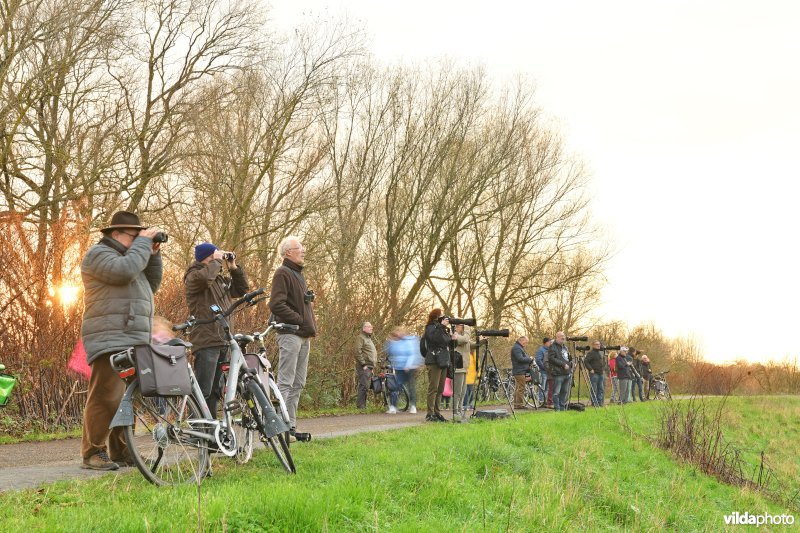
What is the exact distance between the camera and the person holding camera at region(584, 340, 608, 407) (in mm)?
25016

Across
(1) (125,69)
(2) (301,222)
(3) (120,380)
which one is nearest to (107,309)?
(3) (120,380)

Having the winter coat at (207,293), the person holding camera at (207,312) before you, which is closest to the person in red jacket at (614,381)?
the winter coat at (207,293)

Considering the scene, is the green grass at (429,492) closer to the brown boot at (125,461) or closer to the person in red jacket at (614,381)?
the brown boot at (125,461)

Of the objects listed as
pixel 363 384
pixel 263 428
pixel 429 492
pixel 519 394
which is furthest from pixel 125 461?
pixel 519 394

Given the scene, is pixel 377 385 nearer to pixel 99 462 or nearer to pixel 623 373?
pixel 623 373

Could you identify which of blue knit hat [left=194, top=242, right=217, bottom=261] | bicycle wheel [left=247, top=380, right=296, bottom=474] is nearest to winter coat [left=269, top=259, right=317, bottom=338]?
blue knit hat [left=194, top=242, right=217, bottom=261]

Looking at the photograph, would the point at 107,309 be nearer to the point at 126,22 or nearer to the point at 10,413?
the point at 10,413

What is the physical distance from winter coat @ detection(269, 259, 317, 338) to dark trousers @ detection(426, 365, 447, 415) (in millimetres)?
5270

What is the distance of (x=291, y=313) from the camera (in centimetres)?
859

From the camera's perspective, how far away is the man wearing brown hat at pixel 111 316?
245 inches

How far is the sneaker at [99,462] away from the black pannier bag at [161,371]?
1.27 m

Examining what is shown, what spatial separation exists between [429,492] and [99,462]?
2.77 metres

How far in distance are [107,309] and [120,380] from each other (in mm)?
601

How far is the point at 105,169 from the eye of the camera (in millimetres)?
15781
